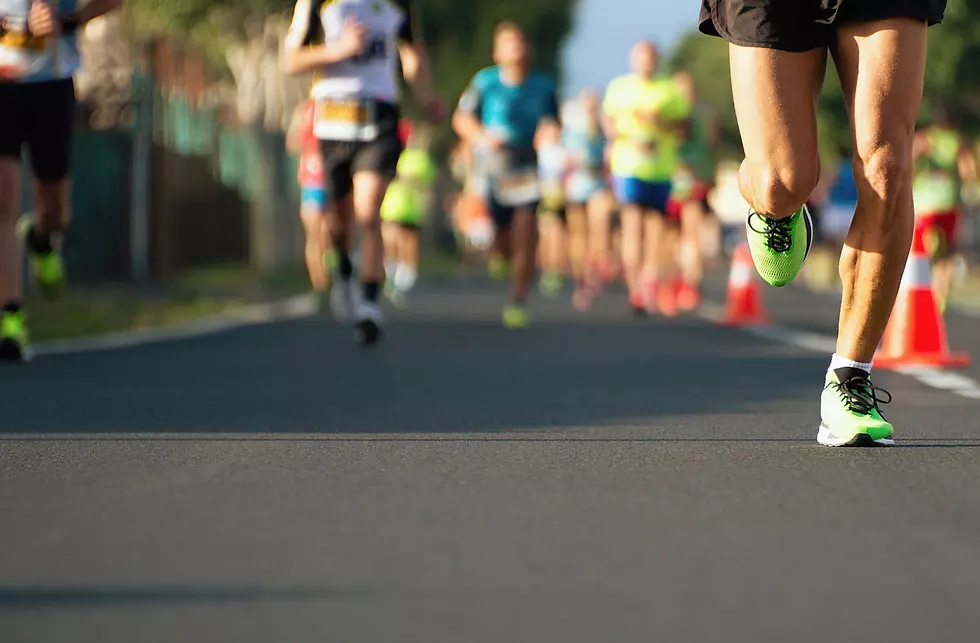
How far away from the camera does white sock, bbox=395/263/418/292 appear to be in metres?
22.1

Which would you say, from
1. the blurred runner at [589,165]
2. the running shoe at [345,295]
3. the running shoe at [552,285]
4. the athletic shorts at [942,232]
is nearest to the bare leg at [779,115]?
the running shoe at [345,295]

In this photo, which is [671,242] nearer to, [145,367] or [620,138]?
[620,138]

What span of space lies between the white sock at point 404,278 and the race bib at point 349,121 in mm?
10034

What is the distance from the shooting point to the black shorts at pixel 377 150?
12008mm

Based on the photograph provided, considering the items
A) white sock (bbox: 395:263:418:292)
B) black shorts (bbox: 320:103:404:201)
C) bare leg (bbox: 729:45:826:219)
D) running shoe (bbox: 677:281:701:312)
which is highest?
bare leg (bbox: 729:45:826:219)

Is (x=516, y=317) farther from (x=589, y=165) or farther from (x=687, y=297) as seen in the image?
(x=589, y=165)

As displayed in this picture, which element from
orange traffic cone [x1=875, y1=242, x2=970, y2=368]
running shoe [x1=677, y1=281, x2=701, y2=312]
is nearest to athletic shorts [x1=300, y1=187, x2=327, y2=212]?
running shoe [x1=677, y1=281, x2=701, y2=312]

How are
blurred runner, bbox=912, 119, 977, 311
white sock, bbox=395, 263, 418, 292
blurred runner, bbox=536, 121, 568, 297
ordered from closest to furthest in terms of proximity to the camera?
blurred runner, bbox=912, 119, 977, 311, white sock, bbox=395, 263, 418, 292, blurred runner, bbox=536, 121, 568, 297

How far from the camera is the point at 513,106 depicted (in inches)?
593

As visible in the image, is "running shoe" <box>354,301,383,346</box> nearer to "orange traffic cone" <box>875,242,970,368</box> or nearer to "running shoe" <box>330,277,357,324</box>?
"running shoe" <box>330,277,357,324</box>

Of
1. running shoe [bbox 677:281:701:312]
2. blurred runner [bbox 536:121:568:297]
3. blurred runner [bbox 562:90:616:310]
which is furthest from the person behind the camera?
blurred runner [bbox 536:121:568:297]

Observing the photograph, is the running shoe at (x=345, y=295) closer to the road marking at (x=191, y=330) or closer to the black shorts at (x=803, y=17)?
the road marking at (x=191, y=330)

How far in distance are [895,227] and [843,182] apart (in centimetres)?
3361

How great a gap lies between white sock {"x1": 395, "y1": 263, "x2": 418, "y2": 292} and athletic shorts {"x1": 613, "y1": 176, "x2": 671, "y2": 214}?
538cm
